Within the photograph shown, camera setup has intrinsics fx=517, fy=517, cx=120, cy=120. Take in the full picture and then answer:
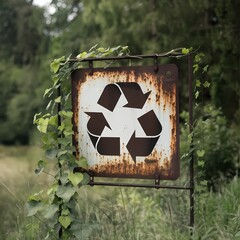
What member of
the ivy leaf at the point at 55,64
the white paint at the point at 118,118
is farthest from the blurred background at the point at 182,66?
the ivy leaf at the point at 55,64

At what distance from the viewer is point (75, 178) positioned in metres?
3.41

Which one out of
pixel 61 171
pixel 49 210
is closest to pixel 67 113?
pixel 61 171

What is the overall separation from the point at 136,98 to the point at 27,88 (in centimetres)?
2069

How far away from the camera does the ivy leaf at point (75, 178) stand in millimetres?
3391

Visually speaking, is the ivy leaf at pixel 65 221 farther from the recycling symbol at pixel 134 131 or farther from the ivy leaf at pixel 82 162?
the recycling symbol at pixel 134 131

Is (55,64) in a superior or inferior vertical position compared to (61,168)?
superior

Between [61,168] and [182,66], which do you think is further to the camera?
[182,66]

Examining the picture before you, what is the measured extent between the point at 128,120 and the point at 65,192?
64 centimetres

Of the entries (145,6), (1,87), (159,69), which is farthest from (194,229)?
(1,87)

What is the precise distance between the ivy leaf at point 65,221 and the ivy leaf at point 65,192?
13cm

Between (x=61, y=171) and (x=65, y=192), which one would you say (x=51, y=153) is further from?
(x=65, y=192)

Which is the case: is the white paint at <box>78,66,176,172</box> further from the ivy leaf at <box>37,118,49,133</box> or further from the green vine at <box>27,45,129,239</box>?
the ivy leaf at <box>37,118,49,133</box>

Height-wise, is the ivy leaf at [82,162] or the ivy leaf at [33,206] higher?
the ivy leaf at [82,162]

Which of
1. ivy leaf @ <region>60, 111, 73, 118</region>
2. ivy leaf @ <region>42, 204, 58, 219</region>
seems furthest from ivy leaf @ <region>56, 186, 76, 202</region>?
ivy leaf @ <region>60, 111, 73, 118</region>
